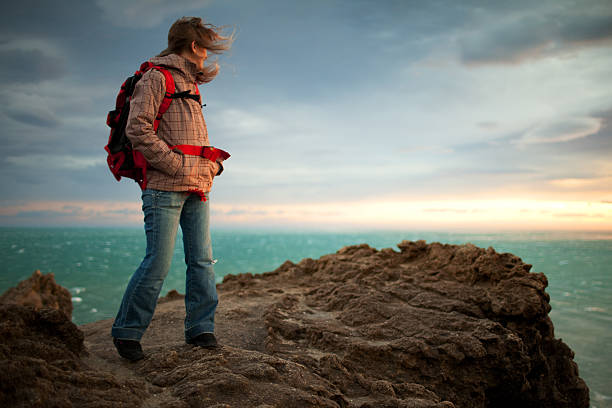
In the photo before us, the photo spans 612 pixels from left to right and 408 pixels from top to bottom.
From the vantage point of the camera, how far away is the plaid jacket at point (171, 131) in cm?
268

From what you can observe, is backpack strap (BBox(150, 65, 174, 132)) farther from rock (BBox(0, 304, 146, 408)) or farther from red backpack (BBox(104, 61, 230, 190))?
rock (BBox(0, 304, 146, 408))

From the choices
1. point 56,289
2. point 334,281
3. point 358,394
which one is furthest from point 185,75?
point 56,289

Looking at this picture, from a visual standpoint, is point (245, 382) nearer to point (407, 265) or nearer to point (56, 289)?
point (407, 265)

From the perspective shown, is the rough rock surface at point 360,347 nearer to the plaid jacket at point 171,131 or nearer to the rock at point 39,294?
the plaid jacket at point 171,131

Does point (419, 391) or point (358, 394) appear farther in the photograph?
point (419, 391)

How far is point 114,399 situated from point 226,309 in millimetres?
2439

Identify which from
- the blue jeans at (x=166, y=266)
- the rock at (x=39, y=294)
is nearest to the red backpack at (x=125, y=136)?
the blue jeans at (x=166, y=266)

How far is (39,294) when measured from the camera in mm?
7625

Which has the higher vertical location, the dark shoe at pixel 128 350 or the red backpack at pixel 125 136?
the red backpack at pixel 125 136

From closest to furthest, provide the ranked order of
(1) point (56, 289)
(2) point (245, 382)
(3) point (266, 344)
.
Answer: (2) point (245, 382), (3) point (266, 344), (1) point (56, 289)

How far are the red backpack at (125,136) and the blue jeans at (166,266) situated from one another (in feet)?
0.73

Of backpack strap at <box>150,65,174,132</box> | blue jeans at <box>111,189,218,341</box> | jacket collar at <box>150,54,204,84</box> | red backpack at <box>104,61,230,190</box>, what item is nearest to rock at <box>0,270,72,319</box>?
blue jeans at <box>111,189,218,341</box>

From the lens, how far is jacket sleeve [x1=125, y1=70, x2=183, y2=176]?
265 cm

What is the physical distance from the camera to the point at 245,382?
7.77 feet
